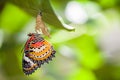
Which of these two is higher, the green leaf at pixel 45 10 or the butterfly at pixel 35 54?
the green leaf at pixel 45 10

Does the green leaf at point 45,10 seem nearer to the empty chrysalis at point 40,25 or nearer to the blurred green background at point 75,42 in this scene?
the empty chrysalis at point 40,25

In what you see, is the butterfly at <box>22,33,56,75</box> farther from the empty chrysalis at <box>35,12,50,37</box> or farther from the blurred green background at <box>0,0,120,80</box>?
the blurred green background at <box>0,0,120,80</box>

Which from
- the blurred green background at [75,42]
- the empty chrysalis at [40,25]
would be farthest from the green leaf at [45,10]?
the blurred green background at [75,42]

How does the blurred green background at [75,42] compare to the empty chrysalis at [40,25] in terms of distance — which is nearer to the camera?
the empty chrysalis at [40,25]

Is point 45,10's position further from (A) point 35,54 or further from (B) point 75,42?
(B) point 75,42

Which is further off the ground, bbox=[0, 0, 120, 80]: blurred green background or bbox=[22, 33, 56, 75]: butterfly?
bbox=[0, 0, 120, 80]: blurred green background

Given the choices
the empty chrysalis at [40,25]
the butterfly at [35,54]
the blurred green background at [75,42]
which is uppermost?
the blurred green background at [75,42]

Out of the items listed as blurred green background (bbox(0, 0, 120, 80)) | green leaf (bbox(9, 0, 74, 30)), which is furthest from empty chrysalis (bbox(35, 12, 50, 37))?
blurred green background (bbox(0, 0, 120, 80))

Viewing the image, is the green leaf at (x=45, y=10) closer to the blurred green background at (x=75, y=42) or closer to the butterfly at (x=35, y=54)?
the butterfly at (x=35, y=54)
